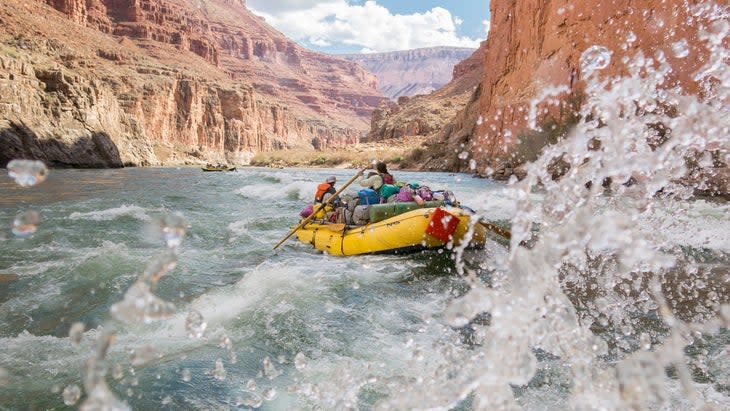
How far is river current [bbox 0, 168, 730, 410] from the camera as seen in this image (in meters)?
3.31

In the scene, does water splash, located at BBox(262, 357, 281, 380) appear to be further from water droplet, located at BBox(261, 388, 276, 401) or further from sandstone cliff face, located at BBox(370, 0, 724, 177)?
sandstone cliff face, located at BBox(370, 0, 724, 177)

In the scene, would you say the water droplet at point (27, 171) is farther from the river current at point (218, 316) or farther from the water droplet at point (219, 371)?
the water droplet at point (219, 371)

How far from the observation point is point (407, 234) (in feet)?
24.9

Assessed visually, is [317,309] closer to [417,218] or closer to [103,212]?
[417,218]

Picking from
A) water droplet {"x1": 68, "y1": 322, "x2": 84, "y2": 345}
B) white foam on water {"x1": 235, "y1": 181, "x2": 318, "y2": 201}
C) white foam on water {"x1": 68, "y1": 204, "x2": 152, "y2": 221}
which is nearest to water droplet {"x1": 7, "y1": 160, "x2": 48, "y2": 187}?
water droplet {"x1": 68, "y1": 322, "x2": 84, "y2": 345}

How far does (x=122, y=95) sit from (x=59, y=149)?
40479 mm

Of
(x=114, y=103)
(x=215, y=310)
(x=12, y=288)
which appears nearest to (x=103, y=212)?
(x=12, y=288)

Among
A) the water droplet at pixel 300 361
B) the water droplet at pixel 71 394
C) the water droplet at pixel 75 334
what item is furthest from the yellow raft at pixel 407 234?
the water droplet at pixel 71 394

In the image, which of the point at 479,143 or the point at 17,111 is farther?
the point at 479,143

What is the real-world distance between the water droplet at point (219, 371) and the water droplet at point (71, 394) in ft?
3.06

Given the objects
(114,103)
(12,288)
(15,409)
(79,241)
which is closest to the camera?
(15,409)

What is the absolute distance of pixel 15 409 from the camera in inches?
120

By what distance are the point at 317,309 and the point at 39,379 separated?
9.02ft

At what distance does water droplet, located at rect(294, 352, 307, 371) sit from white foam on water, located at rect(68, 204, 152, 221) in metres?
9.08
